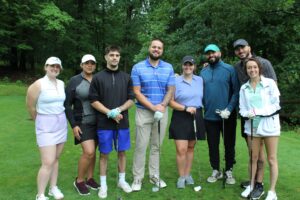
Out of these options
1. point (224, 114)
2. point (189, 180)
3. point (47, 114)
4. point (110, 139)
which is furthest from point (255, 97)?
point (47, 114)

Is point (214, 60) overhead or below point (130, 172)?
overhead

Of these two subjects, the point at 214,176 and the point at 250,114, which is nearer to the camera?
the point at 250,114

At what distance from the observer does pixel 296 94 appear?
51.5 feet

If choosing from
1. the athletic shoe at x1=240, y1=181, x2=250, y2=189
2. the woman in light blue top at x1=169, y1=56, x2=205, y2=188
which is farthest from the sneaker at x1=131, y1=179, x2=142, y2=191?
the athletic shoe at x1=240, y1=181, x2=250, y2=189

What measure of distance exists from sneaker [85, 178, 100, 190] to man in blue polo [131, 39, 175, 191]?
1.70ft

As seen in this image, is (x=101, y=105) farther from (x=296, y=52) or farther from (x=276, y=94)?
(x=296, y=52)

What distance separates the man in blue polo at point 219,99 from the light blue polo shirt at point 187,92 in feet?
0.75

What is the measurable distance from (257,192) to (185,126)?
4.37 feet

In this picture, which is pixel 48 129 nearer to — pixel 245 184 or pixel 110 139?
pixel 110 139

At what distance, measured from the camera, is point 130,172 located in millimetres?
6180

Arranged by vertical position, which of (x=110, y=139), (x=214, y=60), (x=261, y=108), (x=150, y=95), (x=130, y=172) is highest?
(x=214, y=60)

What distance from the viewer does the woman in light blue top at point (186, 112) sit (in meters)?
5.32

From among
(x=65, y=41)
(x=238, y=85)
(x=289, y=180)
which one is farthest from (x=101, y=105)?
(x=65, y=41)

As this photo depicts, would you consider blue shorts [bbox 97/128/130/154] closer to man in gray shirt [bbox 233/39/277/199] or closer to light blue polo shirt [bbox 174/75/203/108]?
light blue polo shirt [bbox 174/75/203/108]
